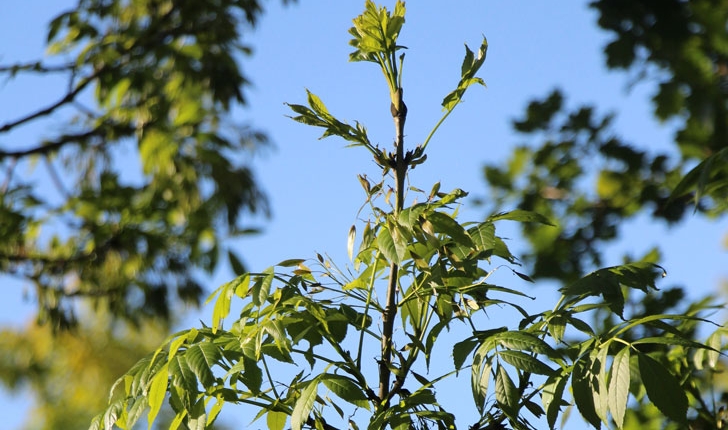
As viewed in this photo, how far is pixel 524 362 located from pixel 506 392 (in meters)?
0.04

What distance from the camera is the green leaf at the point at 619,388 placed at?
0.85 meters

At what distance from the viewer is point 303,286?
1035 millimetres

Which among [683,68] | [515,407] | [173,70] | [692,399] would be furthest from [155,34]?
[515,407]

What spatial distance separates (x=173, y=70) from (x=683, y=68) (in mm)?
2445

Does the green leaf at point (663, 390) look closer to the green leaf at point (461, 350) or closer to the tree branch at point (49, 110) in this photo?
the green leaf at point (461, 350)

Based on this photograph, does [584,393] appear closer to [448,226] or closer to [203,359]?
[448,226]

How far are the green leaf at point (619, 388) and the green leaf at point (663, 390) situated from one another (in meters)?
0.03

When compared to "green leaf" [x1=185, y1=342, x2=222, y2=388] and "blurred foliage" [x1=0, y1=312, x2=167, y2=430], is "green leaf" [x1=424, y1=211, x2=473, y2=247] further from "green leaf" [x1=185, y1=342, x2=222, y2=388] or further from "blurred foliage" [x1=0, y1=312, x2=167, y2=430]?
"blurred foliage" [x1=0, y1=312, x2=167, y2=430]

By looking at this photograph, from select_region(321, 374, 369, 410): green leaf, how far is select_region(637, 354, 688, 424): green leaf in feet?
0.93

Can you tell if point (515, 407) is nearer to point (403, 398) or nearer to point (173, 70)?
point (403, 398)

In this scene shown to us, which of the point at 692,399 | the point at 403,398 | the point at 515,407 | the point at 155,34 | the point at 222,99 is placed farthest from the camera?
the point at 222,99

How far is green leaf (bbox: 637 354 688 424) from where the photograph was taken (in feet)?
2.90

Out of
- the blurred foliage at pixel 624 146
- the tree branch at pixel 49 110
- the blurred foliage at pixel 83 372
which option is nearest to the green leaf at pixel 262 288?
the blurred foliage at pixel 624 146

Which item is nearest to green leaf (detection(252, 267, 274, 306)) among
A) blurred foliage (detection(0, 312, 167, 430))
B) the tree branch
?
the tree branch
